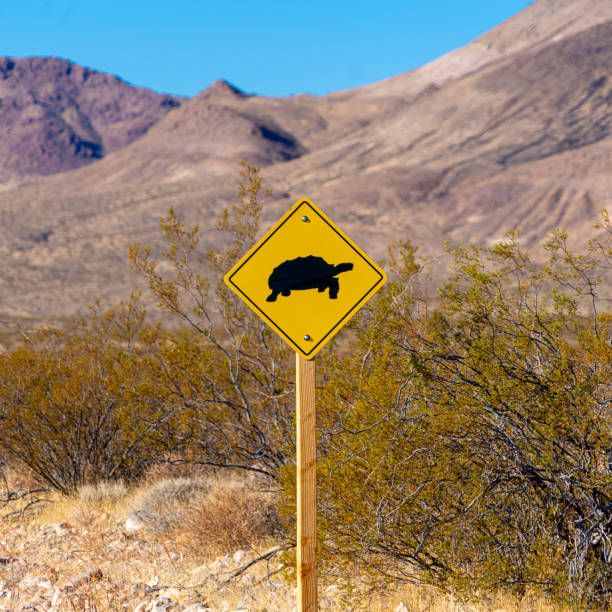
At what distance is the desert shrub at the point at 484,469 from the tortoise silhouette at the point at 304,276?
1.23 meters

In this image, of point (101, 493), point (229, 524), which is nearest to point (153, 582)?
point (229, 524)

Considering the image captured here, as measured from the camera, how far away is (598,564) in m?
4.44

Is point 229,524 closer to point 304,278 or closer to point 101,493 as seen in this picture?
point 101,493

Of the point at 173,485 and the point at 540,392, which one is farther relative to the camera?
the point at 173,485

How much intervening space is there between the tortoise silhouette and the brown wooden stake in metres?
0.39

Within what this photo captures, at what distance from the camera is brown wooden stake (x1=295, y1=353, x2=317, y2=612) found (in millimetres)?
3543

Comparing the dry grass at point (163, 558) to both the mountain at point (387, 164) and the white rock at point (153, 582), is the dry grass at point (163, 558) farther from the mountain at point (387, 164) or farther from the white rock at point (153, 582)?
the mountain at point (387, 164)

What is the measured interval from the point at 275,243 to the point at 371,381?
174cm

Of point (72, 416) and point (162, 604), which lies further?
point (72, 416)

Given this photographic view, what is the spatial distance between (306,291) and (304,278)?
0.23 ft

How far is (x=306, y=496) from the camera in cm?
360

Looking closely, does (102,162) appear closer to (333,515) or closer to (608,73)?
(608,73)

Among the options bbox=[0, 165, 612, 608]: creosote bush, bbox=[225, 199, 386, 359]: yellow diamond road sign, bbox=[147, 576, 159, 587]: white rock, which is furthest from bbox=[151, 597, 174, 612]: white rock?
bbox=[225, 199, 386, 359]: yellow diamond road sign

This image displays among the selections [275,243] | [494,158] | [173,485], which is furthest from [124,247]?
[275,243]
